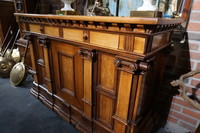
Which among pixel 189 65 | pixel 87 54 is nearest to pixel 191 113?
pixel 189 65

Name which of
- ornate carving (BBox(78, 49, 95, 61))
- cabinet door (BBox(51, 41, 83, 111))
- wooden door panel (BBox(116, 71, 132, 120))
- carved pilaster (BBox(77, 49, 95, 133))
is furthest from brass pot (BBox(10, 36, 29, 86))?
wooden door panel (BBox(116, 71, 132, 120))

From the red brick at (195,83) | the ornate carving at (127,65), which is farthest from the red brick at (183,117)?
the ornate carving at (127,65)

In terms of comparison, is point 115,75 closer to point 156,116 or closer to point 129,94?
point 129,94

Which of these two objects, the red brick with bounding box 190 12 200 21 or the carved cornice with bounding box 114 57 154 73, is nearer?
the carved cornice with bounding box 114 57 154 73

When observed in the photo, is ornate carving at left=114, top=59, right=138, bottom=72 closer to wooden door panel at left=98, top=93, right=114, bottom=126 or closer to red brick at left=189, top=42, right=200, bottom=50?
wooden door panel at left=98, top=93, right=114, bottom=126

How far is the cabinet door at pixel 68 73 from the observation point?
1279 millimetres

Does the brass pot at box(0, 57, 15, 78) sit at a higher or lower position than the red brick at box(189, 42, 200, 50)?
lower

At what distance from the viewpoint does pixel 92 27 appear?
0.99m

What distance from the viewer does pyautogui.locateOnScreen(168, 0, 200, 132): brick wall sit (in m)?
1.16

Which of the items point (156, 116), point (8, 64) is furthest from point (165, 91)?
point (8, 64)

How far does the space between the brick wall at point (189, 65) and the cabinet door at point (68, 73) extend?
96 centimetres

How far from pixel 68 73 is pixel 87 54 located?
433mm

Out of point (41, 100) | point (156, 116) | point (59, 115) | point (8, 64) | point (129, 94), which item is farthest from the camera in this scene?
point (8, 64)

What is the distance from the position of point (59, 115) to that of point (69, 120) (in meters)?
0.19
